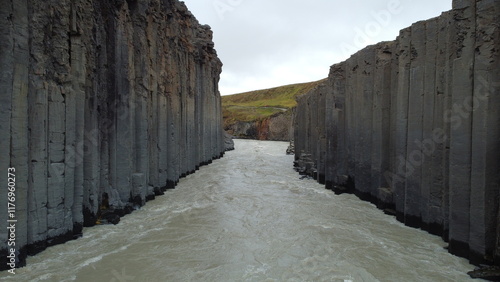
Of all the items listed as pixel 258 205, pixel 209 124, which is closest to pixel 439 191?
pixel 258 205

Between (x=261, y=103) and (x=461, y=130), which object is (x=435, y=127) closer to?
(x=461, y=130)

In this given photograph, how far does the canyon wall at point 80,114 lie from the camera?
6.02 m

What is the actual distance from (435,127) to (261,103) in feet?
320

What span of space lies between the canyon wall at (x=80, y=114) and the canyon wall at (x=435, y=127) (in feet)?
26.5

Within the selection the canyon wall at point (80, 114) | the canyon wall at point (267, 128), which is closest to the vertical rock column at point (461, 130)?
the canyon wall at point (80, 114)

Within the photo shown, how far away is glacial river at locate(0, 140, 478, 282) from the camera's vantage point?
6145mm

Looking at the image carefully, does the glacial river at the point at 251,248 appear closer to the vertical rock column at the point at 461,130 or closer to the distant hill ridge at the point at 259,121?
the vertical rock column at the point at 461,130

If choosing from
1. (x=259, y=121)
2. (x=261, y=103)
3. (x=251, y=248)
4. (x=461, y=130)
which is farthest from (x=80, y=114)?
(x=261, y=103)

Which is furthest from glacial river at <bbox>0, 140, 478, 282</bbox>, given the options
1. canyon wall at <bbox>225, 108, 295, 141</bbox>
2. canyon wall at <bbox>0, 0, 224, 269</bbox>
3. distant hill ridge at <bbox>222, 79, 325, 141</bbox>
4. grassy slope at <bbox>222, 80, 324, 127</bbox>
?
canyon wall at <bbox>225, 108, 295, 141</bbox>

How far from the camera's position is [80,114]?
802cm

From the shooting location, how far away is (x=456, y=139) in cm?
666

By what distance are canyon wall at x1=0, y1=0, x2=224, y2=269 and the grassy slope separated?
44.2m

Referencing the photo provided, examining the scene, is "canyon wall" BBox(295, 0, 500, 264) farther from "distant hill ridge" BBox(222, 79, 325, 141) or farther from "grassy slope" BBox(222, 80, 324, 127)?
"grassy slope" BBox(222, 80, 324, 127)

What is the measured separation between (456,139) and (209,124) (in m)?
22.0
